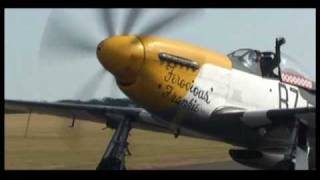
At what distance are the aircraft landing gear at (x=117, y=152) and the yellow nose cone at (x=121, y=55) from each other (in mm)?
2195

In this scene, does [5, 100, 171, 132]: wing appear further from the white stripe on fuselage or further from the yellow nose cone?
the yellow nose cone

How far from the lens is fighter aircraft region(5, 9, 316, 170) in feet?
28.3

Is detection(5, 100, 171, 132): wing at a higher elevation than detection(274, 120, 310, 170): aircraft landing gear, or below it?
below

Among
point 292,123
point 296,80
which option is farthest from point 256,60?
point 292,123

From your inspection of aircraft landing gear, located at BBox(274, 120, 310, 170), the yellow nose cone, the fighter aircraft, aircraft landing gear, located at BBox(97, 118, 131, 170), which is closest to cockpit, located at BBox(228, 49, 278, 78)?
the fighter aircraft

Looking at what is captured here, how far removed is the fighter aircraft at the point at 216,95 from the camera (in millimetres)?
8641

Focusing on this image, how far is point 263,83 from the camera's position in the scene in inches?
401

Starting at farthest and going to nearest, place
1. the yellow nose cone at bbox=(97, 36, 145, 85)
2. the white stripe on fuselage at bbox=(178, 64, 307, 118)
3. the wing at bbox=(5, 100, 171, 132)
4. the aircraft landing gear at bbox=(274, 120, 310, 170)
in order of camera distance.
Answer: the wing at bbox=(5, 100, 171, 132) < the white stripe on fuselage at bbox=(178, 64, 307, 118) < the aircraft landing gear at bbox=(274, 120, 310, 170) < the yellow nose cone at bbox=(97, 36, 145, 85)

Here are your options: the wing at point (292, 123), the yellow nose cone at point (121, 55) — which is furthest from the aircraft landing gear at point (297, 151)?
the yellow nose cone at point (121, 55)

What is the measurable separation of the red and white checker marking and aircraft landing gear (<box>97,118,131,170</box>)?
331 centimetres

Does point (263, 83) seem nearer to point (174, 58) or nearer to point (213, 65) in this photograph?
point (213, 65)

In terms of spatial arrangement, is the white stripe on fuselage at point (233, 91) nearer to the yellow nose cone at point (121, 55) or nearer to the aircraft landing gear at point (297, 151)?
the aircraft landing gear at point (297, 151)
